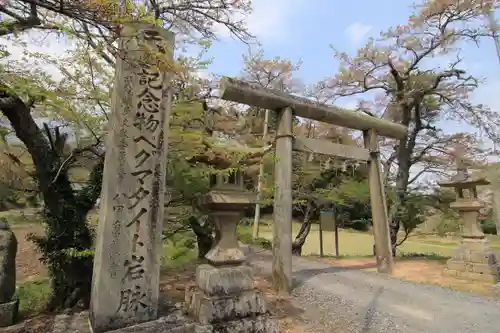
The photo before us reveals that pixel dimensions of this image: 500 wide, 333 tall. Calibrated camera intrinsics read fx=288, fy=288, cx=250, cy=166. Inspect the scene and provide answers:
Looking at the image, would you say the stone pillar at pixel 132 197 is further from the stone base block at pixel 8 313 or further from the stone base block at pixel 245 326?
the stone base block at pixel 8 313

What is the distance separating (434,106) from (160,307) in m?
12.4

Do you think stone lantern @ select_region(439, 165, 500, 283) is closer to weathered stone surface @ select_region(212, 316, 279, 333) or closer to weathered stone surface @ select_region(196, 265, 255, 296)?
weathered stone surface @ select_region(212, 316, 279, 333)

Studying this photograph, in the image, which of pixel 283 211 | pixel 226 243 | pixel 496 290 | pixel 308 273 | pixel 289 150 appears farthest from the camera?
pixel 308 273

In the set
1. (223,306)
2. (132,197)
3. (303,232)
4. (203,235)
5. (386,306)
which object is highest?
(132,197)

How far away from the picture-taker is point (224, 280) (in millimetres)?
3137

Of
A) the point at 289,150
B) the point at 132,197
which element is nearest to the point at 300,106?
the point at 289,150

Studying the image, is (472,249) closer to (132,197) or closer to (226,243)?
(226,243)

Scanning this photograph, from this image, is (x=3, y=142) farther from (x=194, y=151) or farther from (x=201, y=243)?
(x=201, y=243)

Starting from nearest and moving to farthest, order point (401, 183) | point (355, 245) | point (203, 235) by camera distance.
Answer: point (203, 235) → point (401, 183) → point (355, 245)

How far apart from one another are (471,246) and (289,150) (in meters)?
5.64

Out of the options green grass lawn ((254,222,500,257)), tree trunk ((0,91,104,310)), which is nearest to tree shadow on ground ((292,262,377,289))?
tree trunk ((0,91,104,310))

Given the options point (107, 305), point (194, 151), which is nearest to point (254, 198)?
point (194, 151)

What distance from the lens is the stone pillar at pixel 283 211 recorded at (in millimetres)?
5469

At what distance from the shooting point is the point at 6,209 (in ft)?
24.3
